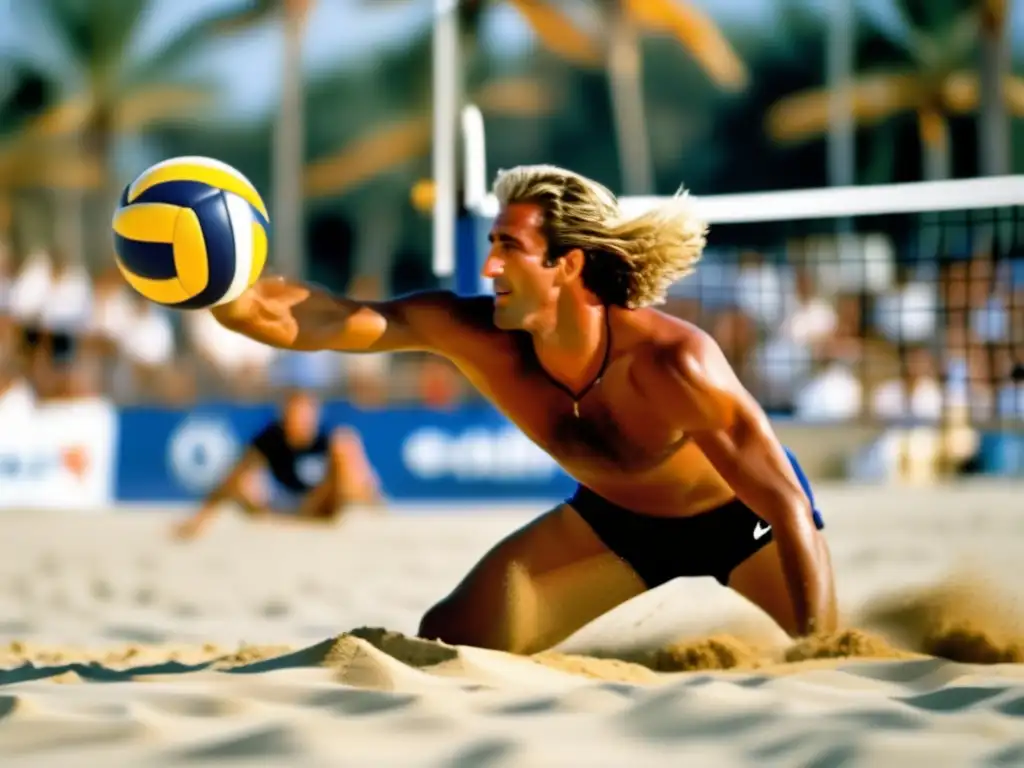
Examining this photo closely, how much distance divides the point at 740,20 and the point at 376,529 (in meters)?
23.3

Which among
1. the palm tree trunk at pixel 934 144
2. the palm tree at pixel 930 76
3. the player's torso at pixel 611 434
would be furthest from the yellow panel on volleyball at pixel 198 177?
the palm tree trunk at pixel 934 144

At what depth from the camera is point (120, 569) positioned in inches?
251

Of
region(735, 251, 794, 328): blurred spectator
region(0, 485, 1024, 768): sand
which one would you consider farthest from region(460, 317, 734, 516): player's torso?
region(735, 251, 794, 328): blurred spectator

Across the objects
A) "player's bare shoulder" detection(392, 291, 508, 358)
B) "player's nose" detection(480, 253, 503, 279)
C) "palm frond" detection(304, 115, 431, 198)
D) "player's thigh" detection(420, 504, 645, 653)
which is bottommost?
"player's thigh" detection(420, 504, 645, 653)

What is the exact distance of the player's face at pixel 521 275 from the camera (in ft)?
11.3

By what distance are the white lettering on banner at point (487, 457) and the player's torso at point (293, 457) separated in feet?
6.16

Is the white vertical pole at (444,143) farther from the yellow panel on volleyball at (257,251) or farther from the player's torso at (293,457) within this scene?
the player's torso at (293,457)

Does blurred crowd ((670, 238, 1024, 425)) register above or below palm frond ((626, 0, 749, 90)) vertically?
below

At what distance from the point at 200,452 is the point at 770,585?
691 cm

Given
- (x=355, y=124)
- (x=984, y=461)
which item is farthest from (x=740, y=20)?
(x=984, y=461)

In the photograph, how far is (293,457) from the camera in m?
7.89

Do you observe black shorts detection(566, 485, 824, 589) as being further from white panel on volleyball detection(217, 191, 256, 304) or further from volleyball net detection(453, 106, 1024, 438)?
volleyball net detection(453, 106, 1024, 438)

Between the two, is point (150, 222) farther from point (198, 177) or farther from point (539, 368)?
point (539, 368)

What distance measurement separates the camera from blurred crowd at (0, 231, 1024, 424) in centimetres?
1008
